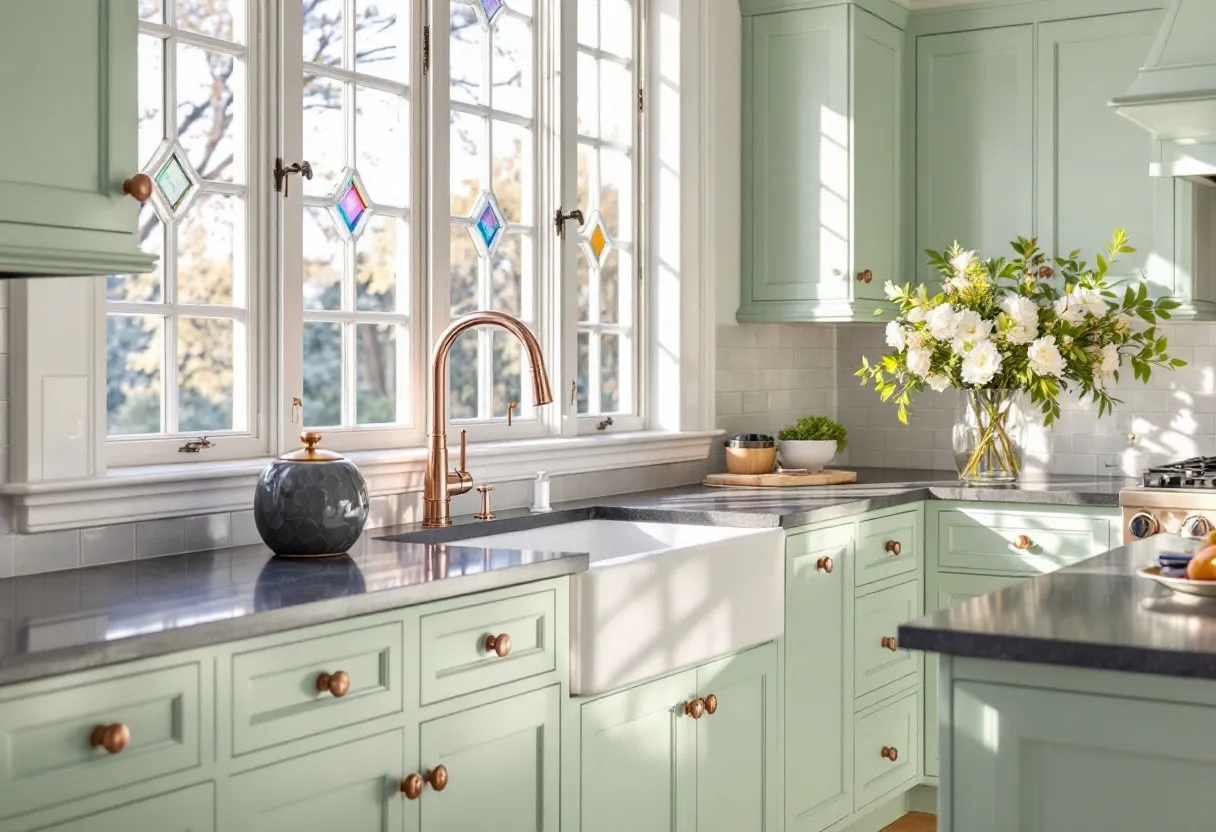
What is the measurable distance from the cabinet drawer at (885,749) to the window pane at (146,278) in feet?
7.46

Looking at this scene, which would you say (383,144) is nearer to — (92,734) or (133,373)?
(133,373)

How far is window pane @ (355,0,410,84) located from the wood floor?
8.71 ft

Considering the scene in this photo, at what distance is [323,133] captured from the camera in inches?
132

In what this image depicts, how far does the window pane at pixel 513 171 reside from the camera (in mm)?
3926

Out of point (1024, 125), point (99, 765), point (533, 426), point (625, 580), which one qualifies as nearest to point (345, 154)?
point (533, 426)

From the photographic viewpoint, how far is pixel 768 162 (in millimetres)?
4793

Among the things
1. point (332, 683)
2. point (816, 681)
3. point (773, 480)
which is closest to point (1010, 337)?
point (773, 480)

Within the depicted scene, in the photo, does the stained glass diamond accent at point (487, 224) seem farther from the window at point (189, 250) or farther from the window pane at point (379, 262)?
the window at point (189, 250)

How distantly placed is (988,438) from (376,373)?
2.00 meters

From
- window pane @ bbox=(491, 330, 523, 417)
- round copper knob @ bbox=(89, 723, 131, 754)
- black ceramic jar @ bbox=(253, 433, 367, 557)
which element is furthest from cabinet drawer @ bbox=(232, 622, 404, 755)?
window pane @ bbox=(491, 330, 523, 417)

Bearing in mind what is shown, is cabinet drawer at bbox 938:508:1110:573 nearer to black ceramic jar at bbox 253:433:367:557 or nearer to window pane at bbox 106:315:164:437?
black ceramic jar at bbox 253:433:367:557

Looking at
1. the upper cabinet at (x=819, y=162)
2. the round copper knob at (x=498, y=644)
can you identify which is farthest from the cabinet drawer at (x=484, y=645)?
the upper cabinet at (x=819, y=162)

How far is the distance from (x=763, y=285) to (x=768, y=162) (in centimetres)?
41

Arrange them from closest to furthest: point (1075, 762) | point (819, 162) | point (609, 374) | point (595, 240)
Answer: point (1075, 762) < point (595, 240) < point (609, 374) < point (819, 162)
